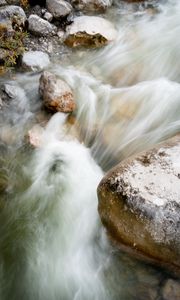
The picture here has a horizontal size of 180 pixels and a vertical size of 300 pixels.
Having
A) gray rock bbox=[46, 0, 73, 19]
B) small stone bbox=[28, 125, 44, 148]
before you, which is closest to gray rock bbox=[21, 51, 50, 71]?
gray rock bbox=[46, 0, 73, 19]

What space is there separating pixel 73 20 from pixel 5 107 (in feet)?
9.05

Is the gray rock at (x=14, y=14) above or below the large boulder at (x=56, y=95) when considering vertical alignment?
above

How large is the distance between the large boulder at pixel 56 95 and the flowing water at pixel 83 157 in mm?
159

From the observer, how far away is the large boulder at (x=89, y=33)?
7559 mm

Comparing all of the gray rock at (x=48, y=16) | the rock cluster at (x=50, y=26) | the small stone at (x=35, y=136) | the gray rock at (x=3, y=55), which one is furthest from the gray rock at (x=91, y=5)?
the small stone at (x=35, y=136)

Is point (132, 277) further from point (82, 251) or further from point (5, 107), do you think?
point (5, 107)

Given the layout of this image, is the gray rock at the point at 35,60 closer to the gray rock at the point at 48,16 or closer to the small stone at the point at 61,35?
the small stone at the point at 61,35

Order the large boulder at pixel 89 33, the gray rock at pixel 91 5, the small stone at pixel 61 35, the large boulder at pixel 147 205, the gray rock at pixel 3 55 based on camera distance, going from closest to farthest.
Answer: the large boulder at pixel 147 205
the gray rock at pixel 3 55
the large boulder at pixel 89 33
the small stone at pixel 61 35
the gray rock at pixel 91 5

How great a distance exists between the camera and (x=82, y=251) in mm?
4613

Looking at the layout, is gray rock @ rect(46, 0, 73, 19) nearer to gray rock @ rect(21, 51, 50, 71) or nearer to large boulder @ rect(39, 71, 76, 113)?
gray rock @ rect(21, 51, 50, 71)

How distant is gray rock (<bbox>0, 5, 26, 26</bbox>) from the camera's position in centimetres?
750

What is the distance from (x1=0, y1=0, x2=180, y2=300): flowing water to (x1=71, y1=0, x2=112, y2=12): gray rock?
15.8 inches

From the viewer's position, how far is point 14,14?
7.57 meters

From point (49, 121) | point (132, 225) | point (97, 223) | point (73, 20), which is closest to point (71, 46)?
point (73, 20)
